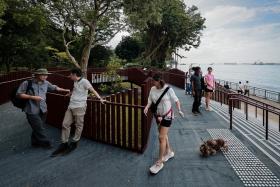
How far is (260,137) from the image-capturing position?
7617 mm

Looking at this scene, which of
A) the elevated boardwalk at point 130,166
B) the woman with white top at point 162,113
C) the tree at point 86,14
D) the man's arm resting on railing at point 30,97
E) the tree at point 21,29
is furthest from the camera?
the tree at point 86,14

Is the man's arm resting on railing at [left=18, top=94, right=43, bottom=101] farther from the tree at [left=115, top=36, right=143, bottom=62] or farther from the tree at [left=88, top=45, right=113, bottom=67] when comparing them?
the tree at [left=115, top=36, right=143, bottom=62]

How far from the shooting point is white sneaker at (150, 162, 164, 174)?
16.8 ft

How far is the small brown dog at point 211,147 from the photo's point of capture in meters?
6.07

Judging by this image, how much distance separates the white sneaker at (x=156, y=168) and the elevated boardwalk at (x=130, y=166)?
9 cm

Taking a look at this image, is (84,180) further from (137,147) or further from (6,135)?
(6,135)

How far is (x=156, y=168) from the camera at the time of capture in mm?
5188

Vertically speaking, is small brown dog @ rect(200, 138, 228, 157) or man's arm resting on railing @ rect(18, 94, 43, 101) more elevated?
man's arm resting on railing @ rect(18, 94, 43, 101)

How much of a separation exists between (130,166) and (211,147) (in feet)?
6.35

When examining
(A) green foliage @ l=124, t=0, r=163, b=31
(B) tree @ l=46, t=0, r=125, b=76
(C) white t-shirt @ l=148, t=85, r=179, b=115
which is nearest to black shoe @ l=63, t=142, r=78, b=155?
(C) white t-shirt @ l=148, t=85, r=179, b=115

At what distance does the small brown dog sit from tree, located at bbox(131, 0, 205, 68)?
30436mm

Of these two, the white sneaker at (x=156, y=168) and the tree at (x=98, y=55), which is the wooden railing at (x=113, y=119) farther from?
the tree at (x=98, y=55)

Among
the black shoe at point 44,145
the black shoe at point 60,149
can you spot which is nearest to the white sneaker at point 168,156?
the black shoe at point 60,149

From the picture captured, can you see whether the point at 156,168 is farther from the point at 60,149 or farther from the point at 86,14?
the point at 86,14
